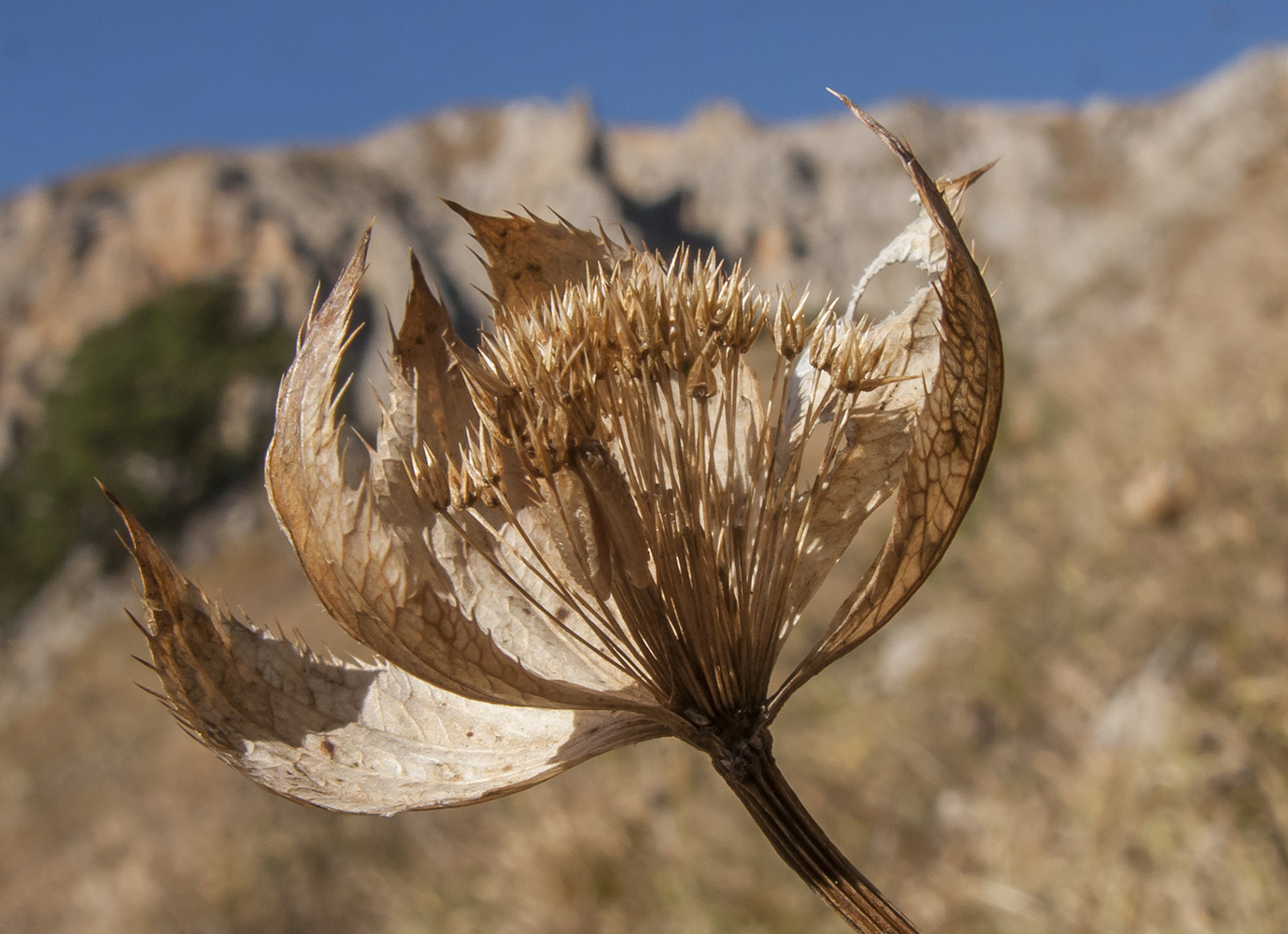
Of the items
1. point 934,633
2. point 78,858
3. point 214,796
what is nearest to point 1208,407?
point 934,633

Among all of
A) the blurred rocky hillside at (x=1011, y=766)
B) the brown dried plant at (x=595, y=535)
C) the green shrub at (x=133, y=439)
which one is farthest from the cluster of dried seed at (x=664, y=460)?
the green shrub at (x=133, y=439)

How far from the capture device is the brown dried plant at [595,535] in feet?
3.21

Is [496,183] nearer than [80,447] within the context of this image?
No

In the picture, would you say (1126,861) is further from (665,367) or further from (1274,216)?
(1274,216)

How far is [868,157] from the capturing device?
2773 inches

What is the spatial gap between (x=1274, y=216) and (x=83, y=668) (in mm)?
42265

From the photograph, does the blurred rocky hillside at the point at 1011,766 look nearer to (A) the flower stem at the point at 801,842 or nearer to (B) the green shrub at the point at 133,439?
(A) the flower stem at the point at 801,842

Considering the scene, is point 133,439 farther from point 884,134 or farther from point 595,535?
point 884,134

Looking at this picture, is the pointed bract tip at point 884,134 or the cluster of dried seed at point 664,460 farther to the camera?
the cluster of dried seed at point 664,460

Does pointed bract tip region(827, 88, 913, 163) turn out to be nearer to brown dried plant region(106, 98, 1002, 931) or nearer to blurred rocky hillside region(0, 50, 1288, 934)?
brown dried plant region(106, 98, 1002, 931)

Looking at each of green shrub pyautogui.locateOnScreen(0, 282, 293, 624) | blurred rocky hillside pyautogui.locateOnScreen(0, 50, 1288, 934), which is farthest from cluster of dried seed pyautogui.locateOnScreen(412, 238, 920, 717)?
green shrub pyautogui.locateOnScreen(0, 282, 293, 624)

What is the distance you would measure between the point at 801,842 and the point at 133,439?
50.6 meters

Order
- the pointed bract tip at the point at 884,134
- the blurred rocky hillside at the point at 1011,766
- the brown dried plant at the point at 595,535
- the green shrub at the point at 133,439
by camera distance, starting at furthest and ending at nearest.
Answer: the green shrub at the point at 133,439 < the blurred rocky hillside at the point at 1011,766 < the brown dried plant at the point at 595,535 < the pointed bract tip at the point at 884,134

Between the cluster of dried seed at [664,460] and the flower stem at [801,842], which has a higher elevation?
the cluster of dried seed at [664,460]
